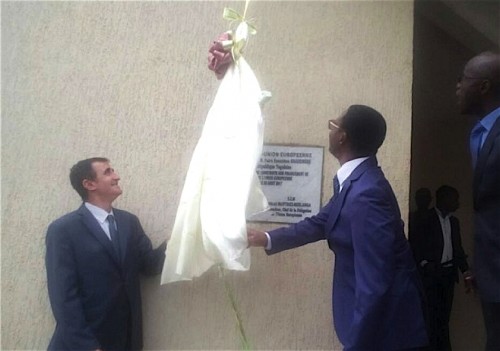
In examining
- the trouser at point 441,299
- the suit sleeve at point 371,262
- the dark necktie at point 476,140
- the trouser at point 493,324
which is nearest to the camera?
the suit sleeve at point 371,262

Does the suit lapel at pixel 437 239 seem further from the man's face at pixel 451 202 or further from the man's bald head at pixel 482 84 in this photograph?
the man's bald head at pixel 482 84

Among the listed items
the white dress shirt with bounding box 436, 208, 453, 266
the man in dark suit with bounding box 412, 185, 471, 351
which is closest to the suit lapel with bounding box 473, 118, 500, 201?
the man in dark suit with bounding box 412, 185, 471, 351

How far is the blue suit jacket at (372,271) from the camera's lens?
2748mm

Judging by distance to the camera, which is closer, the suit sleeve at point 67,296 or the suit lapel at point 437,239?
the suit sleeve at point 67,296

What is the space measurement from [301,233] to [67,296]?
121 centimetres

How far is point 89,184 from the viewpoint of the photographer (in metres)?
3.56

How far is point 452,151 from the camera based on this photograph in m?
5.80

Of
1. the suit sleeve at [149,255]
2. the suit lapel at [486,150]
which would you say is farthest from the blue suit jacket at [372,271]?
the suit sleeve at [149,255]

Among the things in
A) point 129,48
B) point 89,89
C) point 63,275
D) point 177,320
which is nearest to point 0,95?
point 89,89

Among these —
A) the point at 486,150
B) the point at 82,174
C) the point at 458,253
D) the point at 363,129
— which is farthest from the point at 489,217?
the point at 458,253

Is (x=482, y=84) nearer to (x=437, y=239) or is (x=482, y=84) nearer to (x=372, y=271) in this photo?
(x=372, y=271)

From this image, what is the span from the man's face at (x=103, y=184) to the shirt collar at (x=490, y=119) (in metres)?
1.86

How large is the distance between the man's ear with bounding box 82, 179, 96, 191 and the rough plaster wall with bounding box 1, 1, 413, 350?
0.28 meters

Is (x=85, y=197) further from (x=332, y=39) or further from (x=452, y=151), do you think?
(x=452, y=151)
